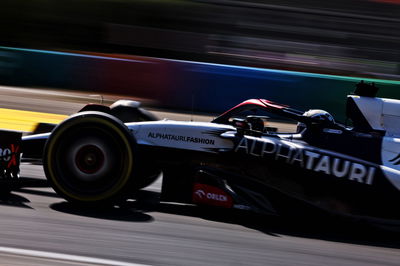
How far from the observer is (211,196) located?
5758 mm

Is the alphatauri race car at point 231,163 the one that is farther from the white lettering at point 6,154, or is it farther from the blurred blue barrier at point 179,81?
the blurred blue barrier at point 179,81

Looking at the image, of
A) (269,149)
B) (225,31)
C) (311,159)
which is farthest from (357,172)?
(225,31)

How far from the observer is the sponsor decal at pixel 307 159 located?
5625mm

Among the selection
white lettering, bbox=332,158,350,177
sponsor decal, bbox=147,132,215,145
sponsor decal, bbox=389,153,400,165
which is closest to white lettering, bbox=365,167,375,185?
white lettering, bbox=332,158,350,177

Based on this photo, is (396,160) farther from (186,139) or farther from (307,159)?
(186,139)

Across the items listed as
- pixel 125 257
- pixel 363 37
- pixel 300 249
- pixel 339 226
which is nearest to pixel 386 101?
pixel 339 226

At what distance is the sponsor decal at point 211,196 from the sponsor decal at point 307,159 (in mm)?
Answer: 427

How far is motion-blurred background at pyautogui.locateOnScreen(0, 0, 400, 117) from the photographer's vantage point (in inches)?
731

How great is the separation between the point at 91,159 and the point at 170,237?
1.25 m

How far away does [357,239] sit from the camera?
5582 millimetres

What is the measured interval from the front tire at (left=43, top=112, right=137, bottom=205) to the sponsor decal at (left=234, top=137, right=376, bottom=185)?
1057mm

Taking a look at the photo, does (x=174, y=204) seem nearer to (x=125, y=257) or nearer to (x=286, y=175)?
(x=286, y=175)

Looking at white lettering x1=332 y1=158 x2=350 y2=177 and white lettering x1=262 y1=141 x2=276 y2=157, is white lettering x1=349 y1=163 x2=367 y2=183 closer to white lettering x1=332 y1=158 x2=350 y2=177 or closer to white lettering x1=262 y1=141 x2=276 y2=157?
white lettering x1=332 y1=158 x2=350 y2=177

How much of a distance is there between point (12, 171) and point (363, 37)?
18.4 meters
